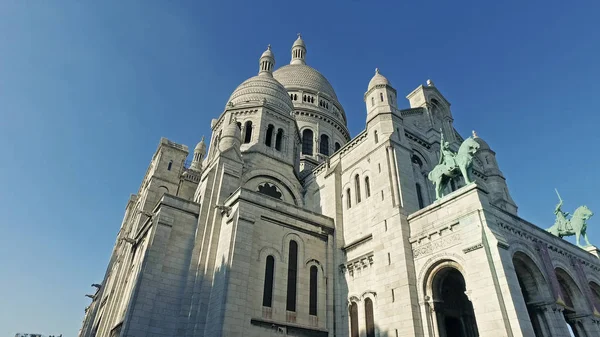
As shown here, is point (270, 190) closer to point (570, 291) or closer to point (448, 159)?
point (448, 159)

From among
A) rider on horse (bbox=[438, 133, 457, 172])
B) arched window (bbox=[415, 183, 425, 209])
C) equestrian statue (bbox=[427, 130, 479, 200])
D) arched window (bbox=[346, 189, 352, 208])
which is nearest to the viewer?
equestrian statue (bbox=[427, 130, 479, 200])

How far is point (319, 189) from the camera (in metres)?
28.2

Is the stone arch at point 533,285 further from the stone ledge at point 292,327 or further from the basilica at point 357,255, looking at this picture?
the stone ledge at point 292,327

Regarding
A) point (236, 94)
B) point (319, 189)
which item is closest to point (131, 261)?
point (319, 189)

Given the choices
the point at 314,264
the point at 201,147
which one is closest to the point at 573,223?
the point at 314,264

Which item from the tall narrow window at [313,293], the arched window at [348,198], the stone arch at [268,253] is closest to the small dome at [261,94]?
the arched window at [348,198]

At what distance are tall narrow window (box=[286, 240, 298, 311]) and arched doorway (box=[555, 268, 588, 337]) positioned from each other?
46.5ft

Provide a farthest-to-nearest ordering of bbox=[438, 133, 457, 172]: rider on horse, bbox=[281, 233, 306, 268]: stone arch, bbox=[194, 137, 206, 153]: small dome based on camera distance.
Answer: bbox=[194, 137, 206, 153]: small dome
bbox=[281, 233, 306, 268]: stone arch
bbox=[438, 133, 457, 172]: rider on horse

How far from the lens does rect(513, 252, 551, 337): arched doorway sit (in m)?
17.1

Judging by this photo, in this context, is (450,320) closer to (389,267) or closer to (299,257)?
(389,267)

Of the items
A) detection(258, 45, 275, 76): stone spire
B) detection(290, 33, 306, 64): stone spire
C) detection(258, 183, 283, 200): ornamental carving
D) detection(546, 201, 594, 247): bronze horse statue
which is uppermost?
detection(290, 33, 306, 64): stone spire

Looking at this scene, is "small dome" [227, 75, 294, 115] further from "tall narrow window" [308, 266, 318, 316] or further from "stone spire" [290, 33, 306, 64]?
"stone spire" [290, 33, 306, 64]

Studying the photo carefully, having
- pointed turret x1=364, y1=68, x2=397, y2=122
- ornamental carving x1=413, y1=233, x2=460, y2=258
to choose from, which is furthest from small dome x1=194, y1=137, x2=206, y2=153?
ornamental carving x1=413, y1=233, x2=460, y2=258

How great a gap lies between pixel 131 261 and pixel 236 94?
54.8ft
